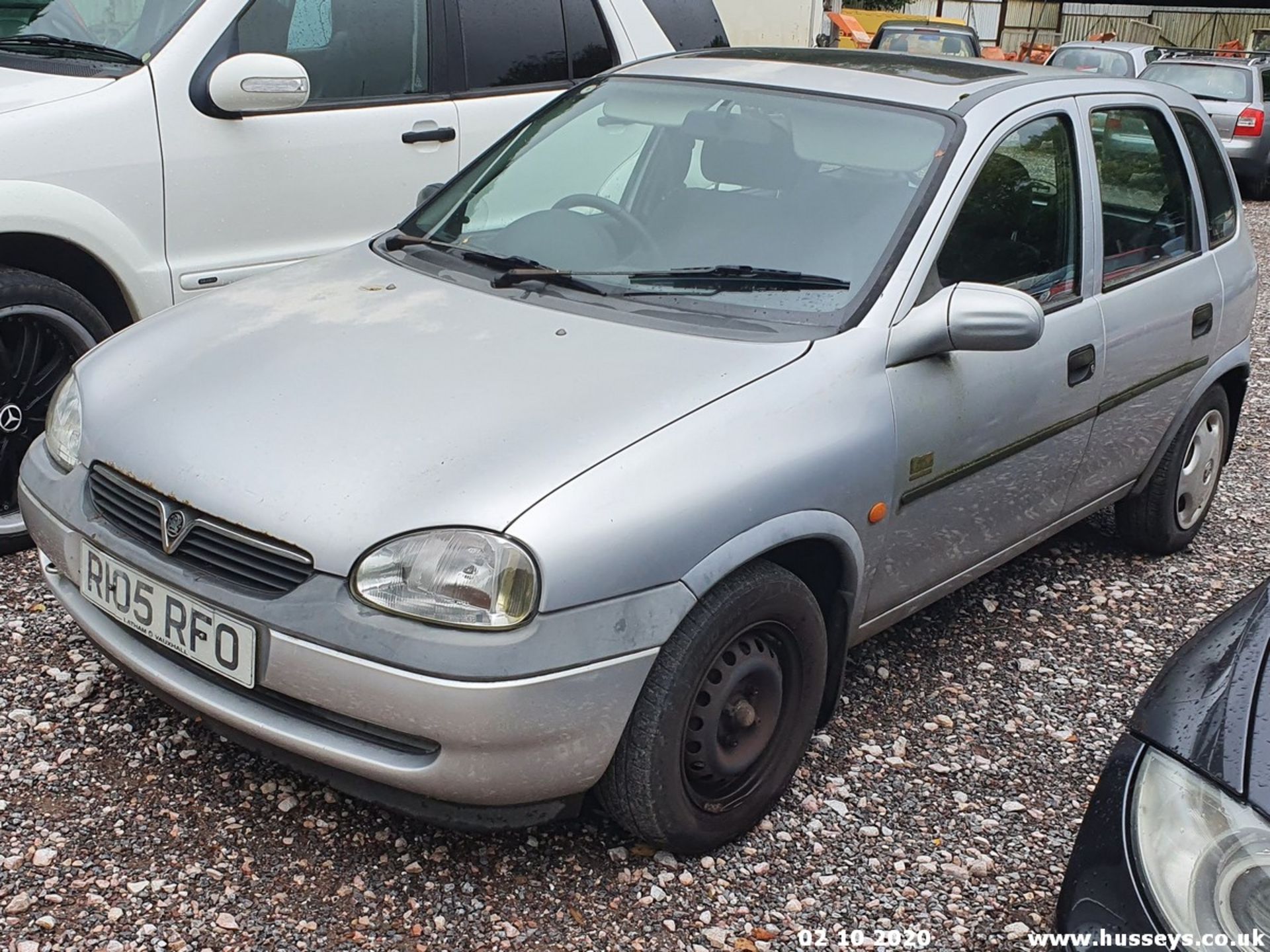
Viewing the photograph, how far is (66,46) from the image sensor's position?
14.0 feet

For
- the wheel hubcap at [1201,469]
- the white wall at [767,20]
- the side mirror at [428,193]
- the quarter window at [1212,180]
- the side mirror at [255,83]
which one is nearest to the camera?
the side mirror at [428,193]

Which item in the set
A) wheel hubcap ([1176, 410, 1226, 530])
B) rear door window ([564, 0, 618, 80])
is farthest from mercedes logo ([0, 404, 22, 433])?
wheel hubcap ([1176, 410, 1226, 530])

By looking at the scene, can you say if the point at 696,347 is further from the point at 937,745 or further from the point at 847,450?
the point at 937,745

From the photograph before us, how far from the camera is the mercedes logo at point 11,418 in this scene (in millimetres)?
3922

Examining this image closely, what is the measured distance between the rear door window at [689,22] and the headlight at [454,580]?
3.79 meters

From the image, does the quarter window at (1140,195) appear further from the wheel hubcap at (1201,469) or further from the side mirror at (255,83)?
the side mirror at (255,83)

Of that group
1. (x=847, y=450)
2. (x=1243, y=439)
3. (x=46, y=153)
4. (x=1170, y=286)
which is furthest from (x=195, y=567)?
(x=1243, y=439)

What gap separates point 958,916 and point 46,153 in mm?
3230

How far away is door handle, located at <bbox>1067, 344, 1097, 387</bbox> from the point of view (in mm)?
3682

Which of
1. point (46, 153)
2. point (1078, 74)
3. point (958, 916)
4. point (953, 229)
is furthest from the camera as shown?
point (1078, 74)

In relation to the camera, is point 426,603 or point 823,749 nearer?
point 426,603

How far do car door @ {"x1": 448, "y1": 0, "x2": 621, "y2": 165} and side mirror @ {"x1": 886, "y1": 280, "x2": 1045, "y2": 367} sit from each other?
2229mm

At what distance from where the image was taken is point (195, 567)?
262 centimetres
